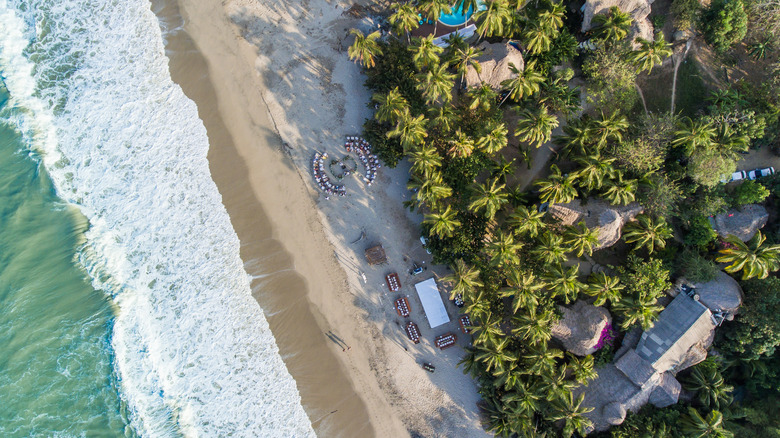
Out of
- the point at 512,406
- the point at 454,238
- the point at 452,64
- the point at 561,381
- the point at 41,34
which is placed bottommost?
the point at 512,406

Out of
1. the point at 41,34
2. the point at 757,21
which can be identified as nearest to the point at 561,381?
the point at 757,21

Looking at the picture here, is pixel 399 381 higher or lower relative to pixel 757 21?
lower

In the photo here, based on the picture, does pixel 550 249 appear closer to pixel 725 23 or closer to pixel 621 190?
pixel 621 190

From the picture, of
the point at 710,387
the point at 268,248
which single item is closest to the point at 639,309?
the point at 710,387

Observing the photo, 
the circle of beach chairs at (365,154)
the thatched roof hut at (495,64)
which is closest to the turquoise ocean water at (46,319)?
the circle of beach chairs at (365,154)

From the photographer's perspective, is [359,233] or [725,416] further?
[359,233]

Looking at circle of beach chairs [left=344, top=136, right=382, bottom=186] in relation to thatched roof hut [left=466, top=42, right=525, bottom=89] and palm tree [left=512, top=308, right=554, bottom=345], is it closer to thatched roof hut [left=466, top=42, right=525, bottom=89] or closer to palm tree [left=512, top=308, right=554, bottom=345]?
thatched roof hut [left=466, top=42, right=525, bottom=89]

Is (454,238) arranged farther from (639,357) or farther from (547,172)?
(639,357)
